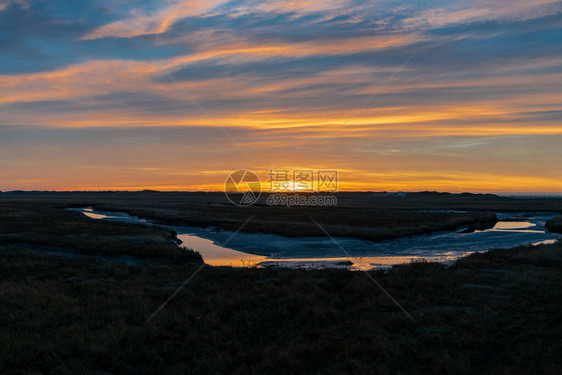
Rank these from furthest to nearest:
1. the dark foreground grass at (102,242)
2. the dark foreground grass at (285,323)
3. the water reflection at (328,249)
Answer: the dark foreground grass at (102,242) → the water reflection at (328,249) → the dark foreground grass at (285,323)

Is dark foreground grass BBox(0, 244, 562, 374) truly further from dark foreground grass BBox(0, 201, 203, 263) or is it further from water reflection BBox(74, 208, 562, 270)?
dark foreground grass BBox(0, 201, 203, 263)

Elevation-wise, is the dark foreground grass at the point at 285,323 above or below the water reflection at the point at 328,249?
above

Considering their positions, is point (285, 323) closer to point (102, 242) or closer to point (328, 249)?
point (328, 249)

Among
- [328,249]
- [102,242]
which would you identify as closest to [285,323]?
[328,249]

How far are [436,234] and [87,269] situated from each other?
3953 centimetres

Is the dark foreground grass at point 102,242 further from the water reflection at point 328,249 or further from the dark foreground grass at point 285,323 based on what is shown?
the dark foreground grass at point 285,323

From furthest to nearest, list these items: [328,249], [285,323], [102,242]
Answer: [328,249]
[102,242]
[285,323]

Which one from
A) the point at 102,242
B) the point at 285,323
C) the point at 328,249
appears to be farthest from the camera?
the point at 328,249

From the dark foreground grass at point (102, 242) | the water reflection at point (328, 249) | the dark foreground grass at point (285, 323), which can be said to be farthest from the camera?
the dark foreground grass at point (102, 242)

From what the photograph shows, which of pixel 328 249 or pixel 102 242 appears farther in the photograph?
pixel 328 249

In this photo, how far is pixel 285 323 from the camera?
12.8 m

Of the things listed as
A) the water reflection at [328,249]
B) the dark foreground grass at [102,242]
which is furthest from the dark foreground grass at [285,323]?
the dark foreground grass at [102,242]

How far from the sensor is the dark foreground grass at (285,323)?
977cm

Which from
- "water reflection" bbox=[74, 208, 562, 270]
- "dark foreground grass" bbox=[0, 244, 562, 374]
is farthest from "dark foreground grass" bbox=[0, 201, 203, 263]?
"dark foreground grass" bbox=[0, 244, 562, 374]
